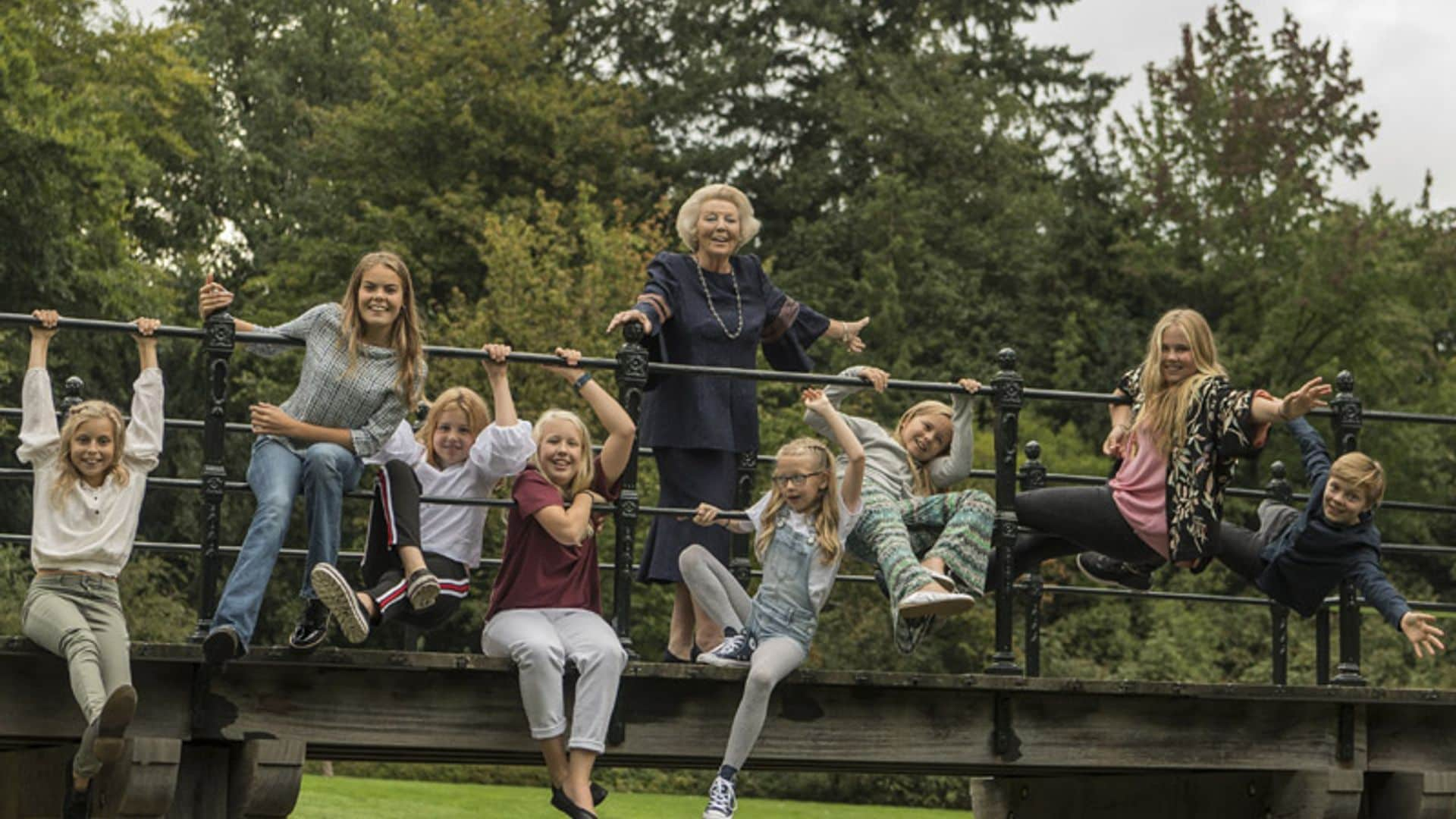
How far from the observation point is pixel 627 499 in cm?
769

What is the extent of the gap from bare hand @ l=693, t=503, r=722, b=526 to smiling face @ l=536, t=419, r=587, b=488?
0.50 m

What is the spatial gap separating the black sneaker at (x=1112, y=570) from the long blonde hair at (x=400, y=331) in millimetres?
2803

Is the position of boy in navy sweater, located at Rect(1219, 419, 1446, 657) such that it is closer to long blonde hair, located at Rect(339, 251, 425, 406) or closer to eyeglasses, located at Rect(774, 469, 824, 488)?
eyeglasses, located at Rect(774, 469, 824, 488)

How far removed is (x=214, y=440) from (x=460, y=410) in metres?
1.07

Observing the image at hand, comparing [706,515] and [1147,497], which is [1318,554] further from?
[706,515]

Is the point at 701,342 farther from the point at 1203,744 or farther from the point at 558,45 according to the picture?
the point at 558,45

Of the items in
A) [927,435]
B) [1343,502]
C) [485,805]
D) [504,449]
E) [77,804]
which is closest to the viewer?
[77,804]

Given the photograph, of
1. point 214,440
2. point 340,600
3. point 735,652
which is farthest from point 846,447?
point 214,440

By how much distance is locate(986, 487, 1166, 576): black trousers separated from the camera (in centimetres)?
824

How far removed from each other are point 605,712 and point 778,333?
206 centimetres

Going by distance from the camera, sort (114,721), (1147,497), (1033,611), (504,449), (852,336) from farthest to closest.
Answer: (852,336) → (1033,611) → (1147,497) → (504,449) → (114,721)

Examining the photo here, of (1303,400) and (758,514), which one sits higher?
(1303,400)

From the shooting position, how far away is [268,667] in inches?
288

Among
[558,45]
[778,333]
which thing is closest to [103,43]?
[558,45]
